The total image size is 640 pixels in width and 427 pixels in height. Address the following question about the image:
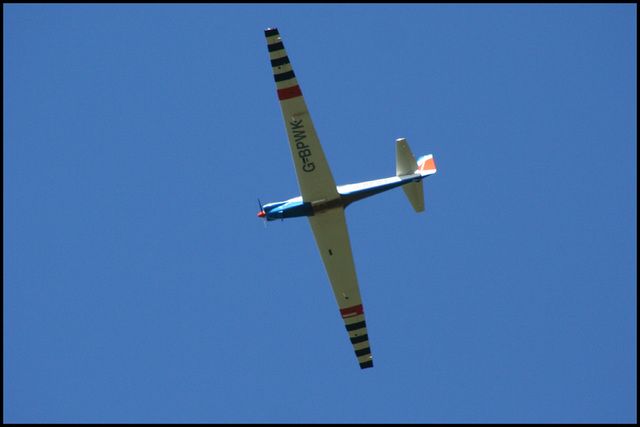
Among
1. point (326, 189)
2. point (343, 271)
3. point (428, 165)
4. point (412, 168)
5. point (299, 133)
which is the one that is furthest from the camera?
point (343, 271)

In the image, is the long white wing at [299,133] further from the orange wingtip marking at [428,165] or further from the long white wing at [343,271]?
the orange wingtip marking at [428,165]

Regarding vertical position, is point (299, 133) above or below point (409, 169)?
above

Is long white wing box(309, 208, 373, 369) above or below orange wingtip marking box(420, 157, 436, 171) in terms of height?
below

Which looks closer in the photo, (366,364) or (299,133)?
(299,133)

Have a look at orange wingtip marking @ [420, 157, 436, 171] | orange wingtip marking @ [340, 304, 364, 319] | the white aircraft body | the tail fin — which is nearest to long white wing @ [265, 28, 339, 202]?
the white aircraft body

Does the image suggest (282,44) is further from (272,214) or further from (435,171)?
(435,171)

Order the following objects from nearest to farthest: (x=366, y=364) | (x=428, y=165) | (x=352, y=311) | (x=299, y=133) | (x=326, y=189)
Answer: (x=299, y=133) → (x=326, y=189) → (x=428, y=165) → (x=352, y=311) → (x=366, y=364)

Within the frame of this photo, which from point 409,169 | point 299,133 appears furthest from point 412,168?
point 299,133

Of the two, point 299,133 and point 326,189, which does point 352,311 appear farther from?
point 299,133

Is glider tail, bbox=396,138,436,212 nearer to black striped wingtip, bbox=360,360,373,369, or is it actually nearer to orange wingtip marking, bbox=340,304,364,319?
orange wingtip marking, bbox=340,304,364,319
